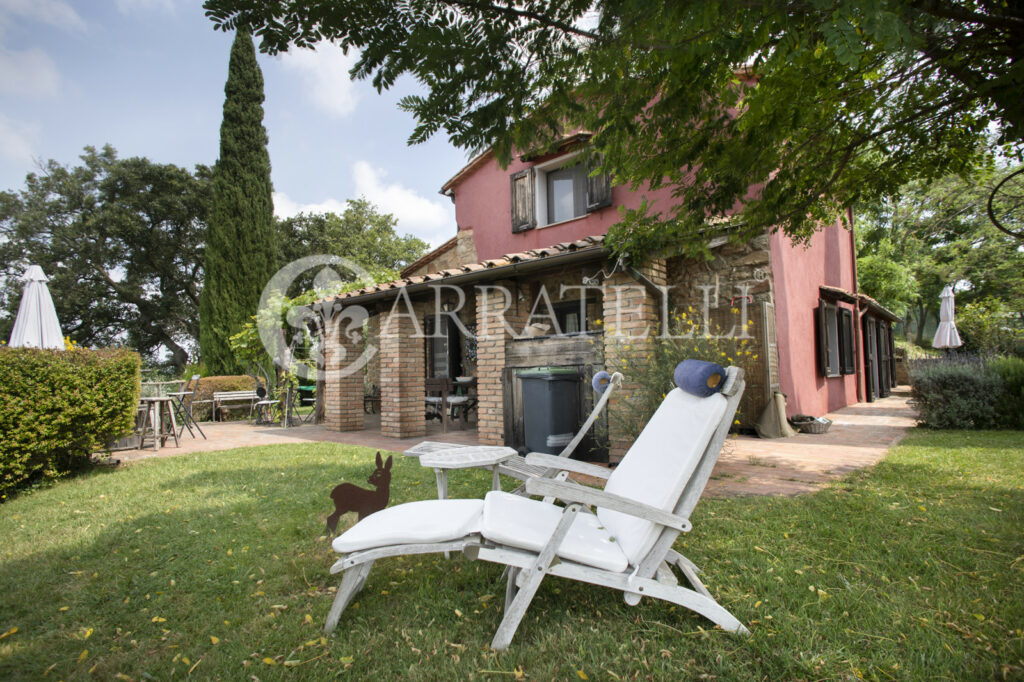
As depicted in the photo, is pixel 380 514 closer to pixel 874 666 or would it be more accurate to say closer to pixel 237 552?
pixel 237 552

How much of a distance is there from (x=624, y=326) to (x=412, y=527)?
373cm

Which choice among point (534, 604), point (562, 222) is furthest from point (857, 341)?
point (534, 604)

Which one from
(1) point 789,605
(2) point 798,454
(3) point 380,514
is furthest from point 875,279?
(3) point 380,514

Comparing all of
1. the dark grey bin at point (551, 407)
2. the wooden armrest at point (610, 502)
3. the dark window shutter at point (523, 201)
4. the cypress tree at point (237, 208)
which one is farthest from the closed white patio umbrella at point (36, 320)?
the cypress tree at point (237, 208)

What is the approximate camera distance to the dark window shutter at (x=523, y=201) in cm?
930

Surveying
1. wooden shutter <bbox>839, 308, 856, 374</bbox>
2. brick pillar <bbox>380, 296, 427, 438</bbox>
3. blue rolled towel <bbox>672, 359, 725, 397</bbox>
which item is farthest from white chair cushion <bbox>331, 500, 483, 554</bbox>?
wooden shutter <bbox>839, 308, 856, 374</bbox>

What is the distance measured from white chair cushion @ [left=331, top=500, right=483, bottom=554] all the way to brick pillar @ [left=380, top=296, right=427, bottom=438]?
5.45 meters

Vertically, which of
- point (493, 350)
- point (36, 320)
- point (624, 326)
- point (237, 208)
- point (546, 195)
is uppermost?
point (237, 208)

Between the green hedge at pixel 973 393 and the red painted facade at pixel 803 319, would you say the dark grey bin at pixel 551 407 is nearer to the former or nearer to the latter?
the red painted facade at pixel 803 319

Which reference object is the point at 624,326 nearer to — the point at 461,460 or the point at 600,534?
the point at 461,460

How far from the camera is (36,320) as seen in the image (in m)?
6.54

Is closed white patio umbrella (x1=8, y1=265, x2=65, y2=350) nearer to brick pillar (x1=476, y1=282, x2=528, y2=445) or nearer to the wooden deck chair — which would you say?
brick pillar (x1=476, y1=282, x2=528, y2=445)

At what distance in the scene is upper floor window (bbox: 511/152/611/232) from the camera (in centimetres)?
891

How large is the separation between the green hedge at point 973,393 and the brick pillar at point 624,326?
470 cm
